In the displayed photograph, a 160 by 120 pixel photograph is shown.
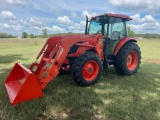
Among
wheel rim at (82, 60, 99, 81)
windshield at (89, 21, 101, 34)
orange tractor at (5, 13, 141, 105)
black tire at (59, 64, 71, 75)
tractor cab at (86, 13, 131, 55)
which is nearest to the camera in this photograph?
orange tractor at (5, 13, 141, 105)

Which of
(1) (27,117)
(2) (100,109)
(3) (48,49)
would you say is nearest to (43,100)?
(1) (27,117)

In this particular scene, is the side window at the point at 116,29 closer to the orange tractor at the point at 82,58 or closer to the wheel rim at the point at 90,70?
the orange tractor at the point at 82,58

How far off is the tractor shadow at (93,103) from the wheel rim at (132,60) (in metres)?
1.35

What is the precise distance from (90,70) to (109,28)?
74.9 inches

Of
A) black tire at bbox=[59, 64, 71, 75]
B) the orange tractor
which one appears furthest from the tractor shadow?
black tire at bbox=[59, 64, 71, 75]

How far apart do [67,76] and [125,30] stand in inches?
110

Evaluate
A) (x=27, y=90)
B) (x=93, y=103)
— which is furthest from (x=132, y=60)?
(x=27, y=90)

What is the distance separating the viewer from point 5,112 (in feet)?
13.0

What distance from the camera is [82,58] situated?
553cm

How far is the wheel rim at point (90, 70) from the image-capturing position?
18.9 ft

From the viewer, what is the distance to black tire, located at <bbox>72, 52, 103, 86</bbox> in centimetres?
544

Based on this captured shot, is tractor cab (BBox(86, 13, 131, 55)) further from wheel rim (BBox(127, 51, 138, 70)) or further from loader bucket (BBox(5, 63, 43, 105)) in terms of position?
loader bucket (BBox(5, 63, 43, 105))

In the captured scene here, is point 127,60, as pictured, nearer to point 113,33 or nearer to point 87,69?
point 113,33

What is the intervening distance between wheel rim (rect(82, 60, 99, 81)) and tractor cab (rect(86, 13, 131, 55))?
1223 mm
